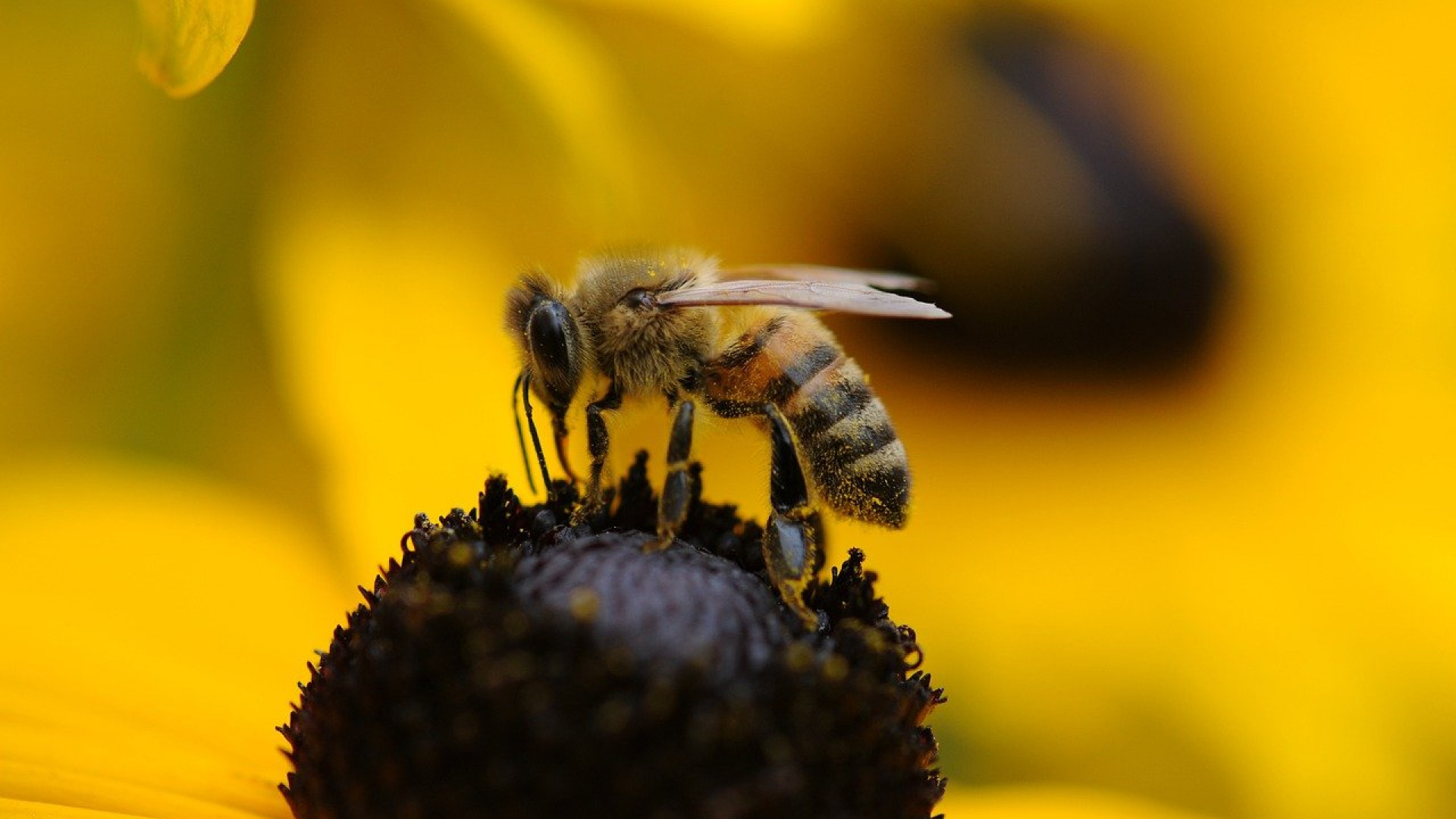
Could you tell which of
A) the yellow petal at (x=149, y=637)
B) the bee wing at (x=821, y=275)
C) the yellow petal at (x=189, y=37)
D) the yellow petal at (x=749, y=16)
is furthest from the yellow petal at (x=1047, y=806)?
the yellow petal at (x=189, y=37)

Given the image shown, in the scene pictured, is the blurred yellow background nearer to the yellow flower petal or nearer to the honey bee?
the yellow flower petal

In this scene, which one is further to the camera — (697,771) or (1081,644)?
(1081,644)

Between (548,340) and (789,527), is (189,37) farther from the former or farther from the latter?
(789,527)

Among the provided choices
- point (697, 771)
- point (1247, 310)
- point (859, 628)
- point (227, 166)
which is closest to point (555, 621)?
point (697, 771)

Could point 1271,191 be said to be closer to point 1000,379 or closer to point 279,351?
point 1000,379

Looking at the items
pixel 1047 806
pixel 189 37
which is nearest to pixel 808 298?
pixel 189 37
